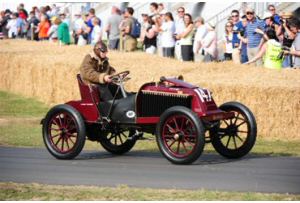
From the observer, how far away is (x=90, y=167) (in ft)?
38.3

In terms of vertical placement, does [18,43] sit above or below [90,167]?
above

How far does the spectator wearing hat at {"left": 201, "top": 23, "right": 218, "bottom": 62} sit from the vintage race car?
713 centimetres

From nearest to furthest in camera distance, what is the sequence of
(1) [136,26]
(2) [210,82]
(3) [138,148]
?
(3) [138,148] → (2) [210,82] → (1) [136,26]

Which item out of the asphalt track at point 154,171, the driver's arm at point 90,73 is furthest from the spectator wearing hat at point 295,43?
the driver's arm at point 90,73

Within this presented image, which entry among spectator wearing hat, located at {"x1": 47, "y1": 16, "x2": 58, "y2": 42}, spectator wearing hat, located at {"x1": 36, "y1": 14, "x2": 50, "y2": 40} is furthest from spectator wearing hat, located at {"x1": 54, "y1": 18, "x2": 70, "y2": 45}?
spectator wearing hat, located at {"x1": 36, "y1": 14, "x2": 50, "y2": 40}

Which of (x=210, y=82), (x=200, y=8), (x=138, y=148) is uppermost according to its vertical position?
(x=200, y=8)

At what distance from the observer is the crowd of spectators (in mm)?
17703

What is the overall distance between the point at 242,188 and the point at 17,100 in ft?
42.7

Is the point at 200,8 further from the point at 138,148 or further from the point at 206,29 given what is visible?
the point at 138,148

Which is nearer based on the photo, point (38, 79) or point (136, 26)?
point (38, 79)

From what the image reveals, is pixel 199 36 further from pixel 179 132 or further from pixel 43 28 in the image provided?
pixel 43 28

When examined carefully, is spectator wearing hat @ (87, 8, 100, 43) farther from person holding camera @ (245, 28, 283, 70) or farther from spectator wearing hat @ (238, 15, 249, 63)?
person holding camera @ (245, 28, 283, 70)

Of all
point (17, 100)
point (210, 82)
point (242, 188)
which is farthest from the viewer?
point (17, 100)

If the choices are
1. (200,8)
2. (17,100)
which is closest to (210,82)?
(17,100)
